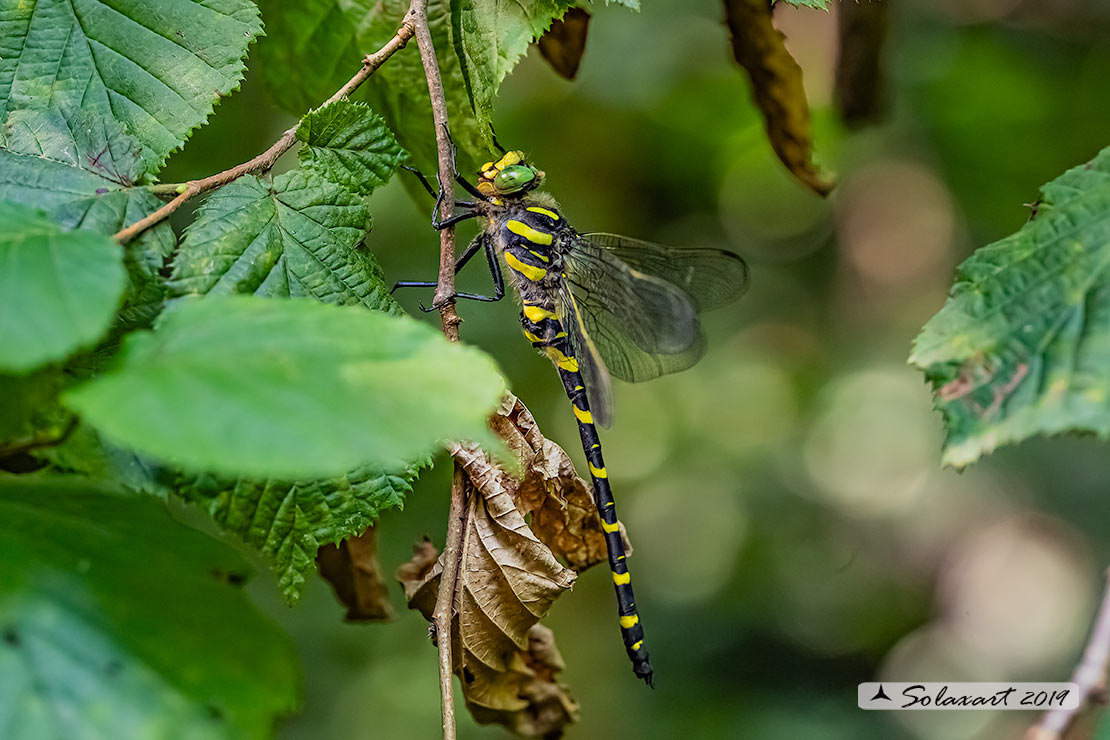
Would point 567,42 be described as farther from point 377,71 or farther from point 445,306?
point 445,306

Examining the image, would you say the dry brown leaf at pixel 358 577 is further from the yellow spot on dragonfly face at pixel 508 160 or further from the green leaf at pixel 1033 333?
the green leaf at pixel 1033 333

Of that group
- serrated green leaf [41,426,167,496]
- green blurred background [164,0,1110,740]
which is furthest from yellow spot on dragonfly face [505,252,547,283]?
green blurred background [164,0,1110,740]

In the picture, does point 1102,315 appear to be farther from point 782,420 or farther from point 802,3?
point 782,420

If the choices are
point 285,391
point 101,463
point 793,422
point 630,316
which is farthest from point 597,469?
point 793,422

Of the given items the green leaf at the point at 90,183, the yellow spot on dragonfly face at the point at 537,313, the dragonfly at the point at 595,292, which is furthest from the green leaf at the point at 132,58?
the yellow spot on dragonfly face at the point at 537,313

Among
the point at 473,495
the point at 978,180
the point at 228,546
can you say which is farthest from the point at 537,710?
the point at 978,180

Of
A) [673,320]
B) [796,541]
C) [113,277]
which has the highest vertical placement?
[673,320]

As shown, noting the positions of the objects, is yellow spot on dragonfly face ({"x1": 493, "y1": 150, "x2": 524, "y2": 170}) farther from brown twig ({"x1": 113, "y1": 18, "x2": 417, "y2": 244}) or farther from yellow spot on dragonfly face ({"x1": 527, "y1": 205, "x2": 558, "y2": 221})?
brown twig ({"x1": 113, "y1": 18, "x2": 417, "y2": 244})
